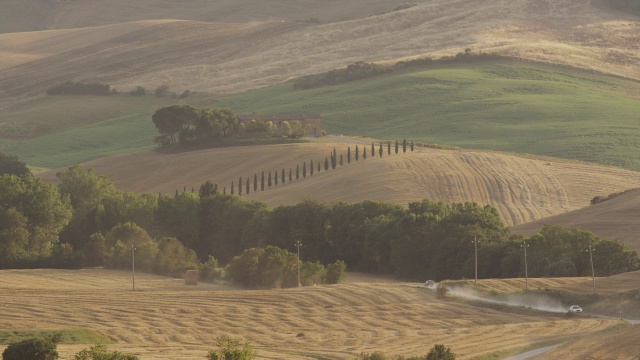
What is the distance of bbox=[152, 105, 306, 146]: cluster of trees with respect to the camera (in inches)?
5851

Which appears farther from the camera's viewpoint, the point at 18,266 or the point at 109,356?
the point at 18,266

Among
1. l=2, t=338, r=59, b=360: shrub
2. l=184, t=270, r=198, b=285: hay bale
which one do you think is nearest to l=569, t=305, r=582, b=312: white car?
l=184, t=270, r=198, b=285: hay bale

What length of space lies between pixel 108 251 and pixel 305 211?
1356 cm

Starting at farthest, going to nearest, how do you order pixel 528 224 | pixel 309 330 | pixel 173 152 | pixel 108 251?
pixel 173 152 → pixel 528 224 → pixel 108 251 → pixel 309 330

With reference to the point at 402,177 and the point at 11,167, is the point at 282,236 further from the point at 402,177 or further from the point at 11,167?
the point at 11,167

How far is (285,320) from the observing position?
234ft

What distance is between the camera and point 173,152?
148 meters

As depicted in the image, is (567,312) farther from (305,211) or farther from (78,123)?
(78,123)

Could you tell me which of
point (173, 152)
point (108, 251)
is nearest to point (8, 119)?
point (173, 152)

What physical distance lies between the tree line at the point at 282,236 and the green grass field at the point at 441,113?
135 ft

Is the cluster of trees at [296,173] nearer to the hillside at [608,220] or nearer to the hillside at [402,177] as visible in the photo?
the hillside at [402,177]

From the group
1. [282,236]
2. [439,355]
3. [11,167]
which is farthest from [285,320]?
[11,167]

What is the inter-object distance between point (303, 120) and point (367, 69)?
41.5 meters

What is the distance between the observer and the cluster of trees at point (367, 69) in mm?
192750
